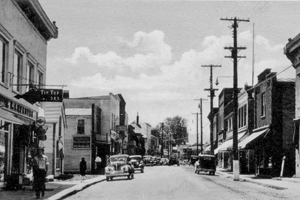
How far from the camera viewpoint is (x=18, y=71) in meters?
23.7

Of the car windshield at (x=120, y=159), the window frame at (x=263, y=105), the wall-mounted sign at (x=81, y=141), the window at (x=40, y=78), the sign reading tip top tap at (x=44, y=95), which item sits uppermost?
the window at (x=40, y=78)

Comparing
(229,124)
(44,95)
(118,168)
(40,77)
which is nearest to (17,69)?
(44,95)

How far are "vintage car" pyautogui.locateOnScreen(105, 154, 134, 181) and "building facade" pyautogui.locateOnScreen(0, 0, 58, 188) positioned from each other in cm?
711

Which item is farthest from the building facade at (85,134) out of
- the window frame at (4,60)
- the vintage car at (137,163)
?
the window frame at (4,60)

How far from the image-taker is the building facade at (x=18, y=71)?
20.6 metres

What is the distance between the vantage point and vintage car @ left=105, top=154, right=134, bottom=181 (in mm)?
33562

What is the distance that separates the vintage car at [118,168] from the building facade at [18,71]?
711cm

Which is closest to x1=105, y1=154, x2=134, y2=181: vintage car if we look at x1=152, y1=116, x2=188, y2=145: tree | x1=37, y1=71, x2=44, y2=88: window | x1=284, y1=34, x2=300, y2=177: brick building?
x1=37, y1=71, x2=44, y2=88: window

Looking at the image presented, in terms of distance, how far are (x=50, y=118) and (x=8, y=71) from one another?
12.0 metres

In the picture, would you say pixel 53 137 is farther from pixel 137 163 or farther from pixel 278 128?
pixel 137 163

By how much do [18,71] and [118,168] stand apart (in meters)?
12.7

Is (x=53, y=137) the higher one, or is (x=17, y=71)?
(x=17, y=71)

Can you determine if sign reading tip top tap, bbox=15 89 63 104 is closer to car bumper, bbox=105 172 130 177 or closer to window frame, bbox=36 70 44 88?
window frame, bbox=36 70 44 88

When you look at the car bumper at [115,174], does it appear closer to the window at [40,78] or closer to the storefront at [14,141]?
the window at [40,78]
